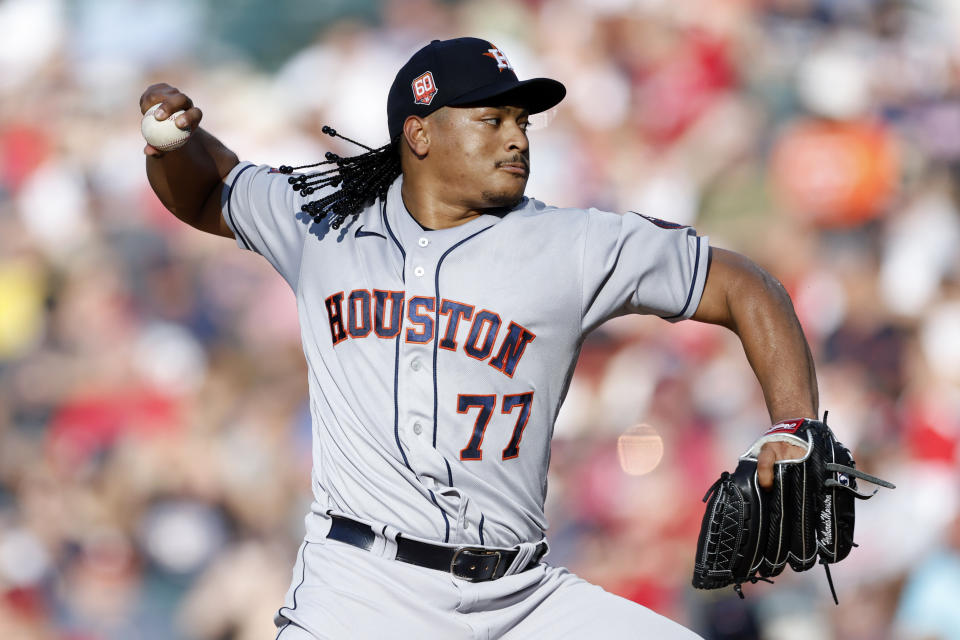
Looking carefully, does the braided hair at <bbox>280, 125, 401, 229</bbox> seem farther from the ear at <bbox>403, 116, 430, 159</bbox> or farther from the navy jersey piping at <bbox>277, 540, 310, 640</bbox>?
the navy jersey piping at <bbox>277, 540, 310, 640</bbox>

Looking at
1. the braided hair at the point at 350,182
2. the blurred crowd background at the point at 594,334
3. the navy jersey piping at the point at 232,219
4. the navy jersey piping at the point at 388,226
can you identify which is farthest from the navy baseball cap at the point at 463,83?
the blurred crowd background at the point at 594,334

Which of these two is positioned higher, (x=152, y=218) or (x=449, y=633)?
(x=152, y=218)

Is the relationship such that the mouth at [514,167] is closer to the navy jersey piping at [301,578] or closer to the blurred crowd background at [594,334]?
the navy jersey piping at [301,578]

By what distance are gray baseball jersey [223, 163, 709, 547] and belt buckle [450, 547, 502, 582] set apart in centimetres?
3

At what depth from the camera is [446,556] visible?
230 cm

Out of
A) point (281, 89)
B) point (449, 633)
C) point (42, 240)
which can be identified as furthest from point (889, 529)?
point (42, 240)

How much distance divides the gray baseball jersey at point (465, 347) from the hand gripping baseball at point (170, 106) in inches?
18.9

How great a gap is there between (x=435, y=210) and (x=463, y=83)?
1.06 feet

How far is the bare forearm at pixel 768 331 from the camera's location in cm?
232

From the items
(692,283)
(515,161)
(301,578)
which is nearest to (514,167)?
(515,161)

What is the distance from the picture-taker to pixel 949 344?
16.8 ft

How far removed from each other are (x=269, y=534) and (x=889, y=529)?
2898 mm

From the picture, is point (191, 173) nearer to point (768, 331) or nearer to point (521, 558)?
point (521, 558)

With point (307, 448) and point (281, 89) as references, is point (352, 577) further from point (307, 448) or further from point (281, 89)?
point (281, 89)
